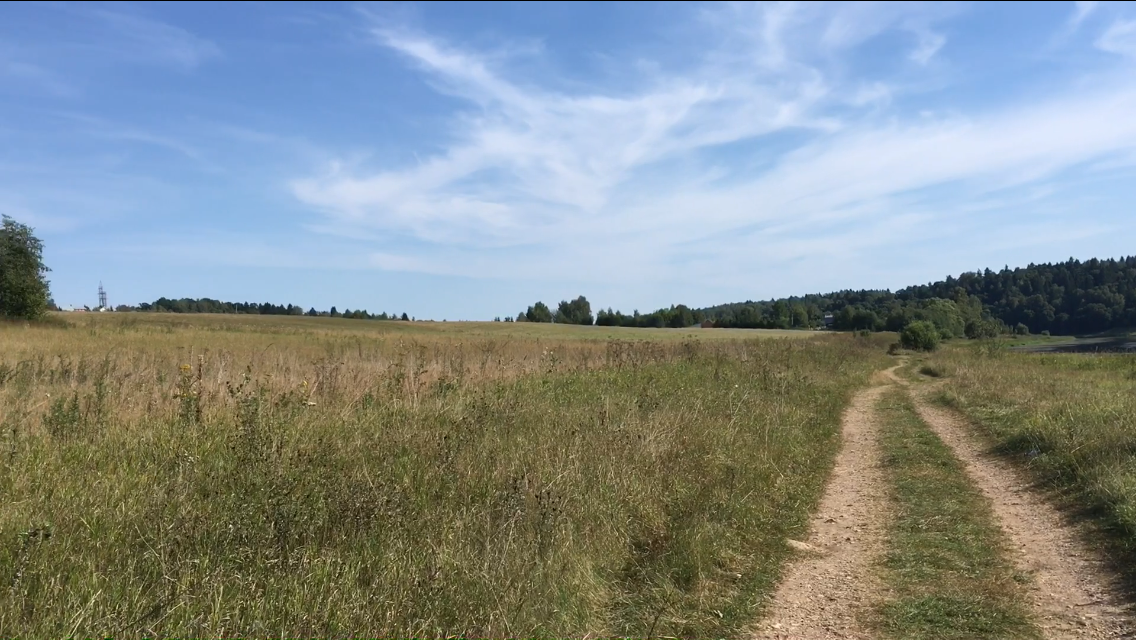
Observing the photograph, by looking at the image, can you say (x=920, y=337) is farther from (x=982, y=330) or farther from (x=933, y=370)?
(x=933, y=370)

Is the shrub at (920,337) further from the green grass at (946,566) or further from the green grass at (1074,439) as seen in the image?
the green grass at (946,566)

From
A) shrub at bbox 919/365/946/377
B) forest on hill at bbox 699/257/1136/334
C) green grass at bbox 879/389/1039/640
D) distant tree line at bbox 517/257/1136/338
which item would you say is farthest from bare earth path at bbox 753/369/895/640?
forest on hill at bbox 699/257/1136/334

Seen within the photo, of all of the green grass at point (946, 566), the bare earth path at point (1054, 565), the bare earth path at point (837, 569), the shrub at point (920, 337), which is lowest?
the bare earth path at point (837, 569)

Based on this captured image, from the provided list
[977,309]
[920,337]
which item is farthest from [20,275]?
[977,309]

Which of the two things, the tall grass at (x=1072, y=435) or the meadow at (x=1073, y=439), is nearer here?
the meadow at (x=1073, y=439)

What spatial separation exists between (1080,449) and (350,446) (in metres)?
9.13

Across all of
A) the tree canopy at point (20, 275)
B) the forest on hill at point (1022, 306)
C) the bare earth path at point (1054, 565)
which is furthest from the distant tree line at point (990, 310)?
the tree canopy at point (20, 275)

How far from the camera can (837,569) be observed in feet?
17.8

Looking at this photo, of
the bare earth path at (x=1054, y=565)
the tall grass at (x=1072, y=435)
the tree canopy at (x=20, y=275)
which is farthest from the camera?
the tree canopy at (x=20, y=275)

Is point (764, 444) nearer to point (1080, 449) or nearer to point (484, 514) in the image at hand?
point (1080, 449)

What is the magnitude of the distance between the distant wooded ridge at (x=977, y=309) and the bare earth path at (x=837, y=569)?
7097cm

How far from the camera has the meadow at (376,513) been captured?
3.36 metres

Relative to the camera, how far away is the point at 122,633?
290cm

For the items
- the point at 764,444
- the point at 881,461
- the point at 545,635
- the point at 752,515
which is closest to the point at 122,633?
the point at 545,635
